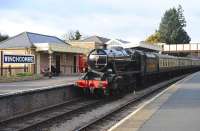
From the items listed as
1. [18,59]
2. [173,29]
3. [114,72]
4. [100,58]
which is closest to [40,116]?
[100,58]

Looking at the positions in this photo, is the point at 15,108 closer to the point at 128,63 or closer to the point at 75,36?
the point at 128,63

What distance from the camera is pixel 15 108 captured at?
17219 mm

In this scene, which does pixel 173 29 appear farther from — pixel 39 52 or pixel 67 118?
pixel 67 118

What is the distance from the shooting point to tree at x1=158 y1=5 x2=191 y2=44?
128750 millimetres

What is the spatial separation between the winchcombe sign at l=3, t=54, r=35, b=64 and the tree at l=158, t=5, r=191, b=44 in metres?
85.4

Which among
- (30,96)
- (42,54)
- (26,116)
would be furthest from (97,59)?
(42,54)

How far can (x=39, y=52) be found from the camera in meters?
51.7

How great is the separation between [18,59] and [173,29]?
92250mm

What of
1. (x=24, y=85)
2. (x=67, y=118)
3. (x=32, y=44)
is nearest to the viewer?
(x=67, y=118)

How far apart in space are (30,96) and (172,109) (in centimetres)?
542

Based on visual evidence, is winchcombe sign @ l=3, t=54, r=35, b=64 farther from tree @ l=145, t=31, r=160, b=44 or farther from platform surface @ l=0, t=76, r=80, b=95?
tree @ l=145, t=31, r=160, b=44

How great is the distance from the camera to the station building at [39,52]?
161 ft

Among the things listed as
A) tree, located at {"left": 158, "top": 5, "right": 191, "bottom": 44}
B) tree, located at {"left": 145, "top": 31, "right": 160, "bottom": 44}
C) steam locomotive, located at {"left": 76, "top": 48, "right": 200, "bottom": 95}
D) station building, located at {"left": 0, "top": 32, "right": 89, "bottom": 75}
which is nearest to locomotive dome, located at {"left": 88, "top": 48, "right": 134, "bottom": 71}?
steam locomotive, located at {"left": 76, "top": 48, "right": 200, "bottom": 95}

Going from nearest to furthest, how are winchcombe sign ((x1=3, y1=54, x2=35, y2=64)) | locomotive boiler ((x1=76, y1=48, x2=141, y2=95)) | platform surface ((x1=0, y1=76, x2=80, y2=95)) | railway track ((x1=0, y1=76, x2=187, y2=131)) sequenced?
railway track ((x1=0, y1=76, x2=187, y2=131)) → locomotive boiler ((x1=76, y1=48, x2=141, y2=95)) → platform surface ((x1=0, y1=76, x2=80, y2=95)) → winchcombe sign ((x1=3, y1=54, x2=35, y2=64))
